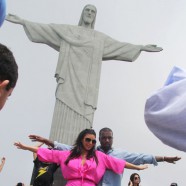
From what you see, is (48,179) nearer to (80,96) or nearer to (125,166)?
(125,166)

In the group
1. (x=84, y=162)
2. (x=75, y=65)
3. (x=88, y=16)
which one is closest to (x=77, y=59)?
(x=75, y=65)

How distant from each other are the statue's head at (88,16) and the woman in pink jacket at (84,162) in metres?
5.24

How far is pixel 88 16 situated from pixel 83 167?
5608 millimetres

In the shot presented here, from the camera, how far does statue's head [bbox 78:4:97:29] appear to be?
8.64 m

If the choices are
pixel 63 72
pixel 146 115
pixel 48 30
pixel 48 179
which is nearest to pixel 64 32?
pixel 48 30

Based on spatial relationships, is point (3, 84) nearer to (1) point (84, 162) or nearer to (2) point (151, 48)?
(1) point (84, 162)

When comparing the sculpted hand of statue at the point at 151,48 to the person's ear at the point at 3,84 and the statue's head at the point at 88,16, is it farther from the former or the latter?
the person's ear at the point at 3,84

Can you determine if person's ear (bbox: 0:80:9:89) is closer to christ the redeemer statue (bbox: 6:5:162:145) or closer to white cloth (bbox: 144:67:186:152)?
white cloth (bbox: 144:67:186:152)

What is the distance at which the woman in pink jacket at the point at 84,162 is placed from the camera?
3.48m

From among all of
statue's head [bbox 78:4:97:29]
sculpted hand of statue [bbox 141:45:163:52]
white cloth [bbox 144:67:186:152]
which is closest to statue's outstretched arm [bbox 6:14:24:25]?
statue's head [bbox 78:4:97:29]

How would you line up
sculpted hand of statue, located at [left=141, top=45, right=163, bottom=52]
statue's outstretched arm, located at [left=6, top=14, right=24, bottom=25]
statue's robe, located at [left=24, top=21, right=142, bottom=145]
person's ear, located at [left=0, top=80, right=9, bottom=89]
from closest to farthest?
person's ear, located at [left=0, top=80, right=9, bottom=89] → statue's robe, located at [left=24, top=21, right=142, bottom=145] → statue's outstretched arm, located at [left=6, top=14, right=24, bottom=25] → sculpted hand of statue, located at [left=141, top=45, right=163, bottom=52]

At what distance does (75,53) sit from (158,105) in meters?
7.09

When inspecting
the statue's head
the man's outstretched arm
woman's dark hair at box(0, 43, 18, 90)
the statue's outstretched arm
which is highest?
the statue's head

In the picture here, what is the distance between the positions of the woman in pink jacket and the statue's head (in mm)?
5245
